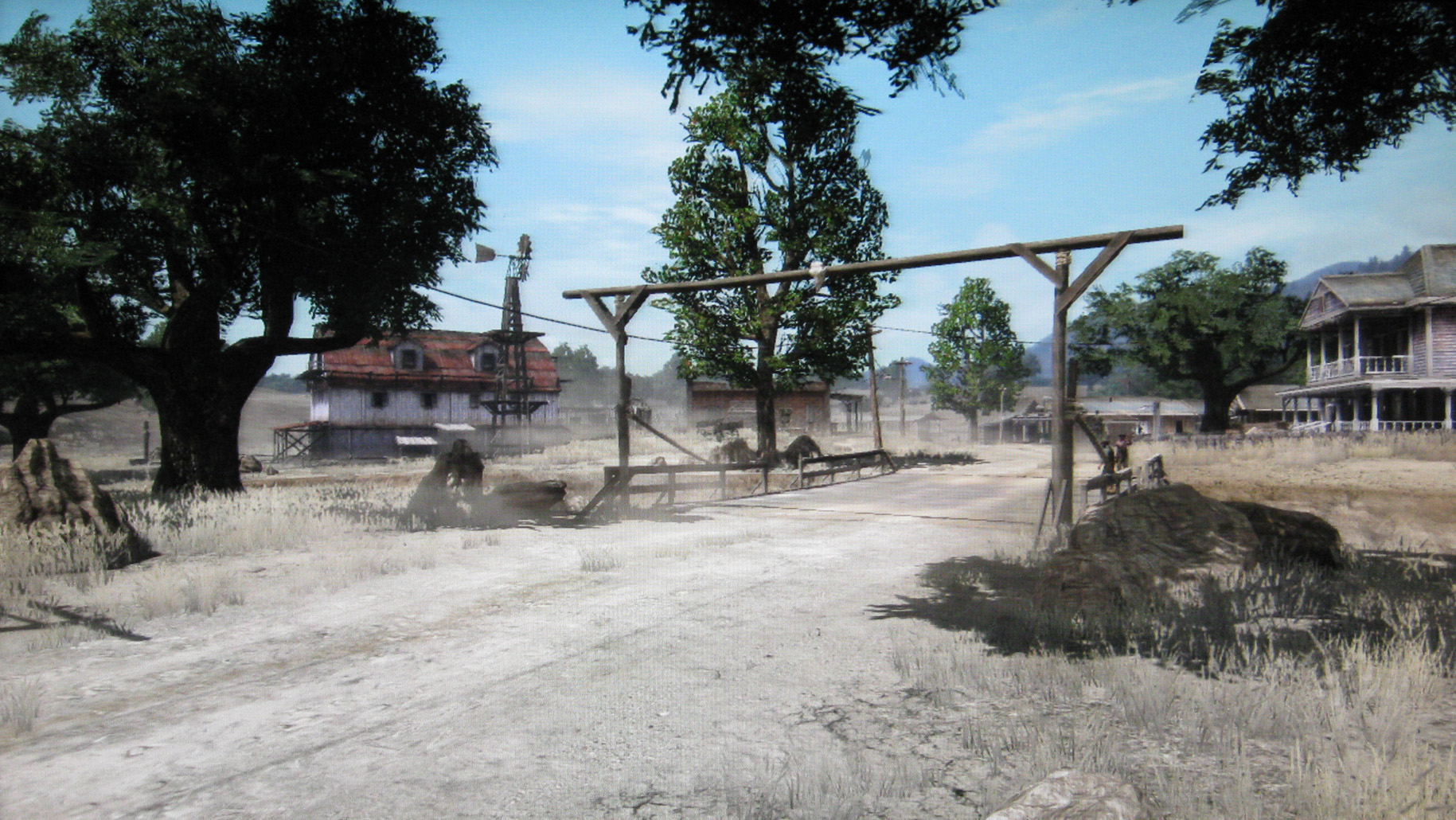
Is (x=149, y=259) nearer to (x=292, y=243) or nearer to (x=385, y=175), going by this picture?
(x=292, y=243)

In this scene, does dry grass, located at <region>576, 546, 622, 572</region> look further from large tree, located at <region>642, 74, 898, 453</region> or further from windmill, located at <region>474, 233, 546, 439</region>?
windmill, located at <region>474, 233, 546, 439</region>

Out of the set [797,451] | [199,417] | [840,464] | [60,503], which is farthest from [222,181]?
[797,451]

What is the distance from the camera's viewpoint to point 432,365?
5128cm

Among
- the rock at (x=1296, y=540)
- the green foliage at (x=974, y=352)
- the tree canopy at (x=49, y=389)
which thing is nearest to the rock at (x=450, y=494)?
the rock at (x=1296, y=540)

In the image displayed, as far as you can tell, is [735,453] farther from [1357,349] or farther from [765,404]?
[1357,349]

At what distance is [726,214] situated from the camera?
27.6m

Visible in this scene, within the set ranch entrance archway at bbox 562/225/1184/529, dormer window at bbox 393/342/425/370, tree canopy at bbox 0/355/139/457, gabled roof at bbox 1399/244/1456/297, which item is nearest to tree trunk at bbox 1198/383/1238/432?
gabled roof at bbox 1399/244/1456/297

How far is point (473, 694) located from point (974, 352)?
67.0 m

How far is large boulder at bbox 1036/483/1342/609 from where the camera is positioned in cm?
721

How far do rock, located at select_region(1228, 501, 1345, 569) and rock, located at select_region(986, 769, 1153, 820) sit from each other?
641 cm

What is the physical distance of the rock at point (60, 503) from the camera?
9750 millimetres

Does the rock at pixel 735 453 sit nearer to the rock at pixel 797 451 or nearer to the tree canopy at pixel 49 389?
the rock at pixel 797 451

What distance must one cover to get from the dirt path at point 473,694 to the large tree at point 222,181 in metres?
9.44

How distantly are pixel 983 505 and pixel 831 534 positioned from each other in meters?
5.22
